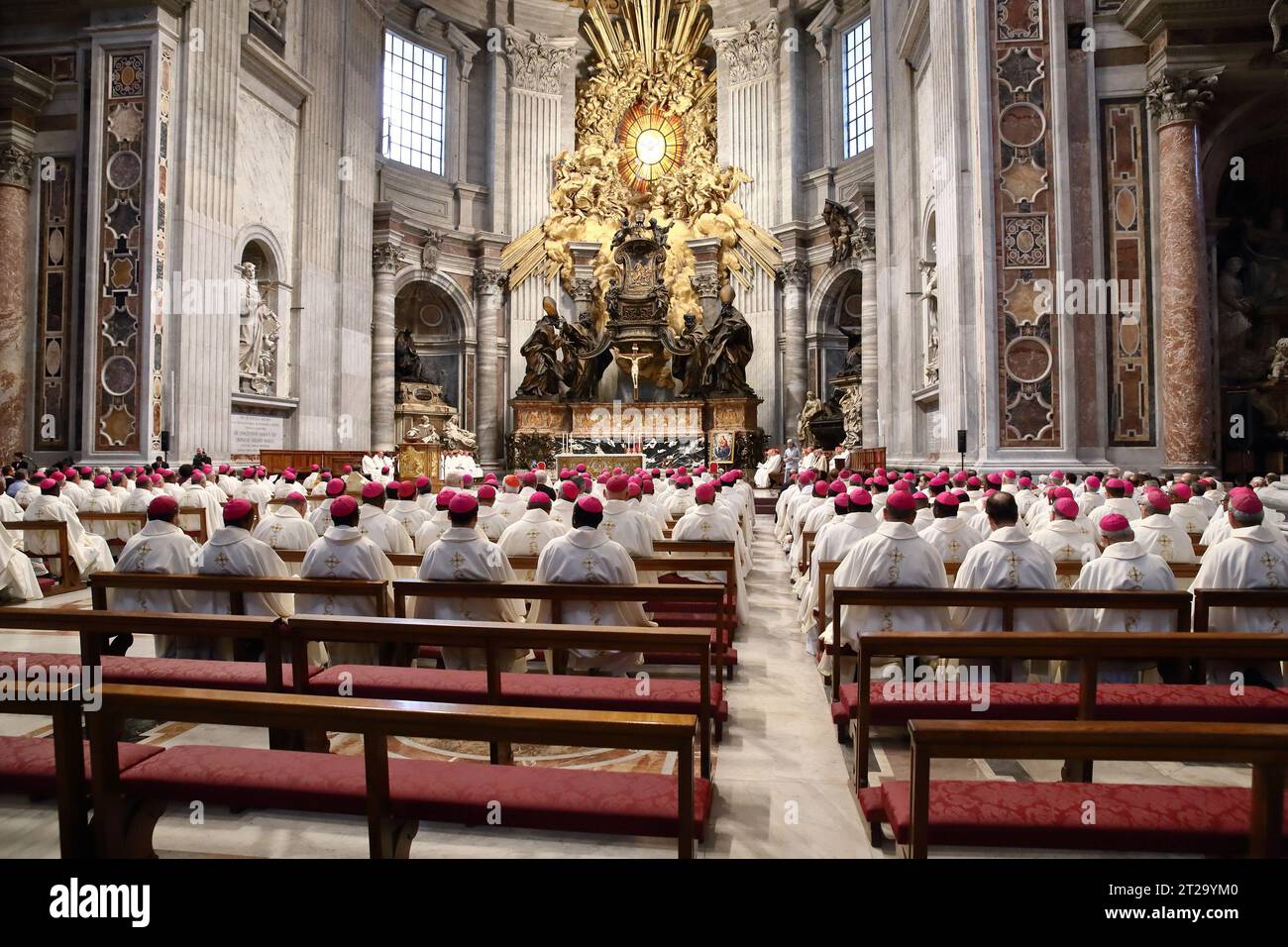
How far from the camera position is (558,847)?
261 cm

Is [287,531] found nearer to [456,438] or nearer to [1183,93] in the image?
[1183,93]

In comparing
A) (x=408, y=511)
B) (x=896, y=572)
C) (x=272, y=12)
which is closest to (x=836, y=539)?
(x=896, y=572)

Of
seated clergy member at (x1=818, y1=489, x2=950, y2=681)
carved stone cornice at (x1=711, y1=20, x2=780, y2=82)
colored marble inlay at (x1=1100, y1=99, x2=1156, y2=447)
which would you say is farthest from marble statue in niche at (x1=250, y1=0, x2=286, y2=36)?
seated clergy member at (x1=818, y1=489, x2=950, y2=681)

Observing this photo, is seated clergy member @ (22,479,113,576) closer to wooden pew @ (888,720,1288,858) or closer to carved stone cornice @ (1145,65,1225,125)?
wooden pew @ (888,720,1288,858)

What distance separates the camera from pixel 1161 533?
5281 millimetres

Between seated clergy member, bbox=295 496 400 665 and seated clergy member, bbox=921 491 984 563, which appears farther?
seated clergy member, bbox=921 491 984 563

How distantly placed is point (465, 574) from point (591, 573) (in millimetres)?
701

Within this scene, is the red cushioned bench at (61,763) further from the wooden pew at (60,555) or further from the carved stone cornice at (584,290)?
the carved stone cornice at (584,290)

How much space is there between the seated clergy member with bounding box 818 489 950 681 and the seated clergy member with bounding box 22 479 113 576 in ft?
23.7

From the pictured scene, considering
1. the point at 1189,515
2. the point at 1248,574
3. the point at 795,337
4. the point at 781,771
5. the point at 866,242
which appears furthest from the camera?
the point at 795,337

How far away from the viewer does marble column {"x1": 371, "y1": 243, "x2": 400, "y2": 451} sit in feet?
63.5

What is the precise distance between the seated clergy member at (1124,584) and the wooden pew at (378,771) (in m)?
2.58

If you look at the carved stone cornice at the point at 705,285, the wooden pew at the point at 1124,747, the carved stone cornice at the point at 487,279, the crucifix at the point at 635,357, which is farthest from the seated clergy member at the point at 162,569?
the carved stone cornice at the point at 705,285
